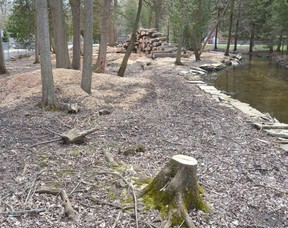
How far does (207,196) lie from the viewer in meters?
4.02

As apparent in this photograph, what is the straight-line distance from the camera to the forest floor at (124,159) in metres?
3.61

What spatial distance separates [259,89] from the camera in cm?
1456

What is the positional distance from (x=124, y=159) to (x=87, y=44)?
4.37 m

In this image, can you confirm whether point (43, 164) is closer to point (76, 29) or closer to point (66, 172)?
point (66, 172)

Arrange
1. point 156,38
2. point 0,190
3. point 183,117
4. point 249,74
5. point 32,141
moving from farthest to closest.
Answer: point 156,38 → point 249,74 → point 183,117 → point 32,141 → point 0,190

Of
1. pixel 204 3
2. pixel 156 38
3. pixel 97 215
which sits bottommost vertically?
pixel 97 215

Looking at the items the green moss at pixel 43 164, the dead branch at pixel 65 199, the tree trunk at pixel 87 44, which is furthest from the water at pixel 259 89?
the dead branch at pixel 65 199

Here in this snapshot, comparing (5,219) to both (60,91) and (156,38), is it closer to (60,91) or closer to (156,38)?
(60,91)

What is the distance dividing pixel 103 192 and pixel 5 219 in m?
1.10

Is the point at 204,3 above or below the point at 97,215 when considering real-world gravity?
above

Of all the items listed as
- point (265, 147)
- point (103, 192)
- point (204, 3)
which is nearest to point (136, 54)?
point (204, 3)

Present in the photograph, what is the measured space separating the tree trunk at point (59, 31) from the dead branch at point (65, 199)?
762 centimetres

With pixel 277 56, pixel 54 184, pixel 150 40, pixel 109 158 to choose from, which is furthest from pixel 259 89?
pixel 277 56

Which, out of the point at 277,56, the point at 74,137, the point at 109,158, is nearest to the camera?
the point at 109,158
